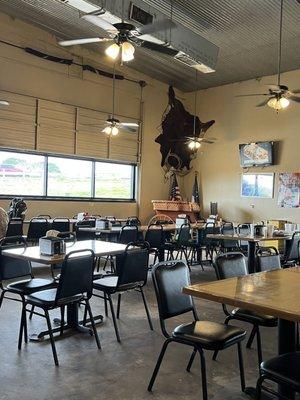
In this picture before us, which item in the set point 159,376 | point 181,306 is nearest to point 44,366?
point 159,376

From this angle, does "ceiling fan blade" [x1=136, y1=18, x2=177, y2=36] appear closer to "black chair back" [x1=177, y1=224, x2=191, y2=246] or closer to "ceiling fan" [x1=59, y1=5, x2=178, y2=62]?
"ceiling fan" [x1=59, y1=5, x2=178, y2=62]

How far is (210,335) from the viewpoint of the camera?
257 centimetres

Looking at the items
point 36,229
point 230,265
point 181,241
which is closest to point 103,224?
point 36,229

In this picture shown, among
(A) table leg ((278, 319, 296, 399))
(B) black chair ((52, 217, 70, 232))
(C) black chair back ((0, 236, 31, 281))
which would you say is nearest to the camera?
(A) table leg ((278, 319, 296, 399))

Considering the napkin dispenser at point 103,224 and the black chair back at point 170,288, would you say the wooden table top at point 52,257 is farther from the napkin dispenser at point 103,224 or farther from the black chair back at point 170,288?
the napkin dispenser at point 103,224

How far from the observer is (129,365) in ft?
10.7

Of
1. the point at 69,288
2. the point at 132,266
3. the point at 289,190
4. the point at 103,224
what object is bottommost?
the point at 69,288

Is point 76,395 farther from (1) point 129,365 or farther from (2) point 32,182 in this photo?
(2) point 32,182

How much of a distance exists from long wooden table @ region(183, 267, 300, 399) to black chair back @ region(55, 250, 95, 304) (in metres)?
1.19

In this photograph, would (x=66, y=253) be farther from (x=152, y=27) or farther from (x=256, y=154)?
(x=256, y=154)

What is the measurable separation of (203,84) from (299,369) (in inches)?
405

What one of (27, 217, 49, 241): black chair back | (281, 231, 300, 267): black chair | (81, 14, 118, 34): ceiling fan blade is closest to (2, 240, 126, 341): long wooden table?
(81, 14, 118, 34): ceiling fan blade

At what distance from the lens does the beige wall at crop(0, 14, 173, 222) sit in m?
Result: 8.55

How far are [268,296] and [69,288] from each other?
66.7 inches
